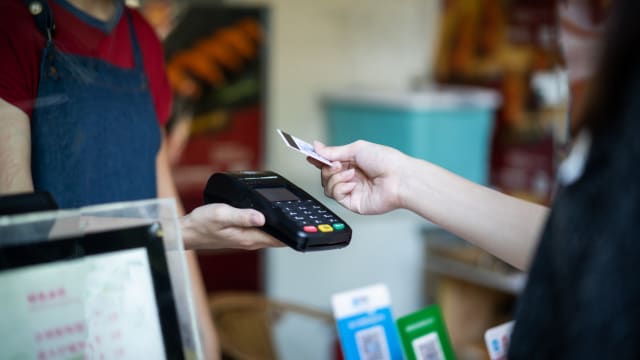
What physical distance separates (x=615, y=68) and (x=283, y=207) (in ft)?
1.23

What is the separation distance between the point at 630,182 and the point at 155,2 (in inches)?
73.7

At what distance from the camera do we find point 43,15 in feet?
3.02

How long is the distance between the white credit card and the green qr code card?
218 millimetres

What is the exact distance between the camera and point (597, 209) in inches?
22.0

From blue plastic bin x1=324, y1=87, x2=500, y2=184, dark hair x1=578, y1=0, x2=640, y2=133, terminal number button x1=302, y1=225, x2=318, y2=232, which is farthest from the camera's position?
blue plastic bin x1=324, y1=87, x2=500, y2=184

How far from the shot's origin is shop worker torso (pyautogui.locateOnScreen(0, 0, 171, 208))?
901 millimetres

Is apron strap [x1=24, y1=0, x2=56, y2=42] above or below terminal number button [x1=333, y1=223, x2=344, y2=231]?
above

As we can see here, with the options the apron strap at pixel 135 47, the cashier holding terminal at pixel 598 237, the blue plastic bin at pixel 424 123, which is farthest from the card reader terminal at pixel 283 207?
the blue plastic bin at pixel 424 123

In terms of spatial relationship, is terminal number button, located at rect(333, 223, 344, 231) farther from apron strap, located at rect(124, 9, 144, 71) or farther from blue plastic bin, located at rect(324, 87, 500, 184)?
blue plastic bin, located at rect(324, 87, 500, 184)

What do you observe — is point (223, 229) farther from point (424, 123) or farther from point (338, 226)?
point (424, 123)

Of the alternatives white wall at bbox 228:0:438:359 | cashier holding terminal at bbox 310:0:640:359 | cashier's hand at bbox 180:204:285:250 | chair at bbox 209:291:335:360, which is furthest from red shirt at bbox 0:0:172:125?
white wall at bbox 228:0:438:359

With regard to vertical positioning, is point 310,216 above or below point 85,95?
below

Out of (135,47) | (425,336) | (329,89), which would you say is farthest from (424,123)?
(425,336)

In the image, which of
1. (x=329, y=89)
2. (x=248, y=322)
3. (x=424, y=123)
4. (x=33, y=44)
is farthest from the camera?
(x=329, y=89)
